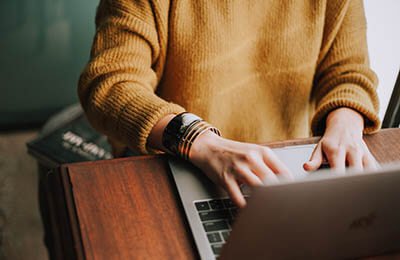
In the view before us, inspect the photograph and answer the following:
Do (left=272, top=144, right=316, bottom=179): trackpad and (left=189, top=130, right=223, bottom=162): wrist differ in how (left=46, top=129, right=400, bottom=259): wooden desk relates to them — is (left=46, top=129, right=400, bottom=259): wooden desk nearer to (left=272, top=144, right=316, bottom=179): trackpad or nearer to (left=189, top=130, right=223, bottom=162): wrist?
(left=189, top=130, right=223, bottom=162): wrist

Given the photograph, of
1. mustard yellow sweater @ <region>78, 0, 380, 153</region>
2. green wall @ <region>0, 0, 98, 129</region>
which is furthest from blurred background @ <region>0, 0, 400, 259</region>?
mustard yellow sweater @ <region>78, 0, 380, 153</region>

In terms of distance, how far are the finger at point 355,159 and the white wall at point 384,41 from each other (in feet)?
1.43

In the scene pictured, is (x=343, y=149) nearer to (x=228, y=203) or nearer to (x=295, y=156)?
(x=295, y=156)

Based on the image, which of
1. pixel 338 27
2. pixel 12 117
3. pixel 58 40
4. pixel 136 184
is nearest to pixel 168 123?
pixel 136 184

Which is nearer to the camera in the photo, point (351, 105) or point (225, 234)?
point (225, 234)

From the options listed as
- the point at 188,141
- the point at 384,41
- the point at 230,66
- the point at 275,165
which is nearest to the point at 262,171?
the point at 275,165

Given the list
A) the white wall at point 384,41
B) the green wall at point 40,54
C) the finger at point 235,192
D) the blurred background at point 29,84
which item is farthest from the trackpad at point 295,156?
the green wall at point 40,54

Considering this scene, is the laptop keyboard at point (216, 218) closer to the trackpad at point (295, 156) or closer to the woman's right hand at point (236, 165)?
the woman's right hand at point (236, 165)

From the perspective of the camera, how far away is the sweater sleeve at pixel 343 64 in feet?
2.84

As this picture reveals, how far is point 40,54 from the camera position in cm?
178

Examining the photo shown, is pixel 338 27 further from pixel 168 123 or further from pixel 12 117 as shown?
pixel 12 117

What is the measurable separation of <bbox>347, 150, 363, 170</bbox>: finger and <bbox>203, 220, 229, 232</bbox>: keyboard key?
9.6 inches

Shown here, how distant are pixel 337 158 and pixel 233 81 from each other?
1.12 ft

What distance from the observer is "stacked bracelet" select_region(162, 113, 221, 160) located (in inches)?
27.3
